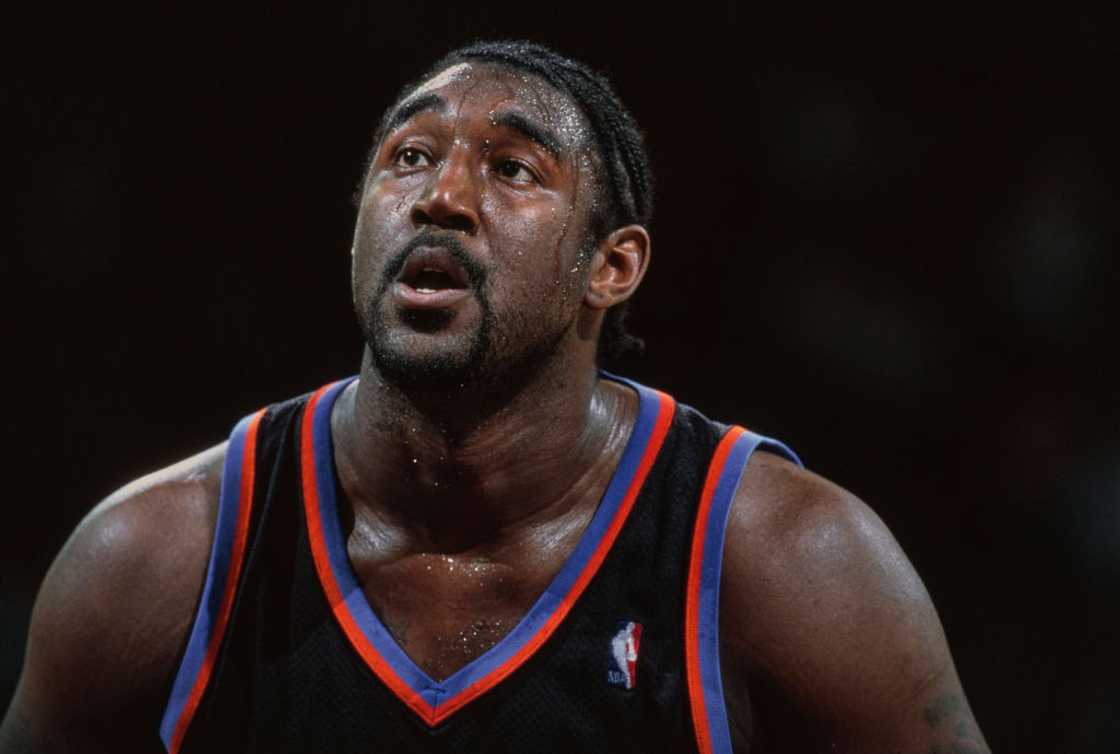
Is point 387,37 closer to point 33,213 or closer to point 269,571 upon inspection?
point 33,213

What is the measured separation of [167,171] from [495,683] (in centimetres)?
200

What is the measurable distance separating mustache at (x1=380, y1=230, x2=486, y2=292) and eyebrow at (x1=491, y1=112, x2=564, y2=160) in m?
0.19

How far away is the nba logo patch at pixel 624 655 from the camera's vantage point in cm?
177

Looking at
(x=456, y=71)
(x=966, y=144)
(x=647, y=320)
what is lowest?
(x=647, y=320)

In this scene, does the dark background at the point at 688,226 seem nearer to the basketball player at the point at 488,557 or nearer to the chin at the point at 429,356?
the basketball player at the point at 488,557

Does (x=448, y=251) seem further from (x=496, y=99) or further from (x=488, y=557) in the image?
(x=488, y=557)

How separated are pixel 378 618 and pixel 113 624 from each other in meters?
0.35

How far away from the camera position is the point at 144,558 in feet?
6.06

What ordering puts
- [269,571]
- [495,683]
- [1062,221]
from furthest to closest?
[1062,221], [269,571], [495,683]

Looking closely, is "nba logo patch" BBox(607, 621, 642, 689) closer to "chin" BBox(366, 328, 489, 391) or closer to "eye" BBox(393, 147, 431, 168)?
"chin" BBox(366, 328, 489, 391)

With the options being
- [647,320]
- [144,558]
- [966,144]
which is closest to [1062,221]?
[966,144]

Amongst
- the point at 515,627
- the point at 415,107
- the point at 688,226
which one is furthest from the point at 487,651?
the point at 688,226

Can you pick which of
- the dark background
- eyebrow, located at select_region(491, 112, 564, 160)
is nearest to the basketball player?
eyebrow, located at select_region(491, 112, 564, 160)

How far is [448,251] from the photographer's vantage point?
1.74m
